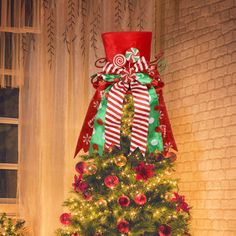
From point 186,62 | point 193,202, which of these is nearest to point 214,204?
point 193,202

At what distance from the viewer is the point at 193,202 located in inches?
239

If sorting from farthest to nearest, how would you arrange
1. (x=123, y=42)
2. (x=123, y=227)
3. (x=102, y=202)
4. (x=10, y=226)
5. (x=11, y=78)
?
(x=11, y=78) < (x=10, y=226) < (x=123, y=42) < (x=102, y=202) < (x=123, y=227)

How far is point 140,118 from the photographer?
17.6 ft

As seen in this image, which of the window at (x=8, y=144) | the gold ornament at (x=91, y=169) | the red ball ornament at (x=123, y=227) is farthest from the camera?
the window at (x=8, y=144)

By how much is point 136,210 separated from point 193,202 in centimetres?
94

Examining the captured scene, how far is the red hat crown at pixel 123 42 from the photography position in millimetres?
5500

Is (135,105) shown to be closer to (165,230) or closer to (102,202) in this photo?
(102,202)

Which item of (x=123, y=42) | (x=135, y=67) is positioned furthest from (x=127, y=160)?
(x=123, y=42)

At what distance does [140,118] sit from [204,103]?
32.6 inches

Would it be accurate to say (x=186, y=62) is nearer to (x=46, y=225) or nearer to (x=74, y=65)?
(x=74, y=65)

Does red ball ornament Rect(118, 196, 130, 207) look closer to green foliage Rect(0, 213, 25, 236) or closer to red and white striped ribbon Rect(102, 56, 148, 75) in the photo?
red and white striped ribbon Rect(102, 56, 148, 75)

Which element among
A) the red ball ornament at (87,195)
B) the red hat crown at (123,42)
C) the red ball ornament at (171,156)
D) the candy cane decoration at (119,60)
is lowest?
the red ball ornament at (87,195)

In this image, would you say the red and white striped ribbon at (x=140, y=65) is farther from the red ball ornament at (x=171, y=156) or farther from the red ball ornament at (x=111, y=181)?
the red ball ornament at (x=111, y=181)

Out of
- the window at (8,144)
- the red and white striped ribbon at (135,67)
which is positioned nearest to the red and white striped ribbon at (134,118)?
the red and white striped ribbon at (135,67)
